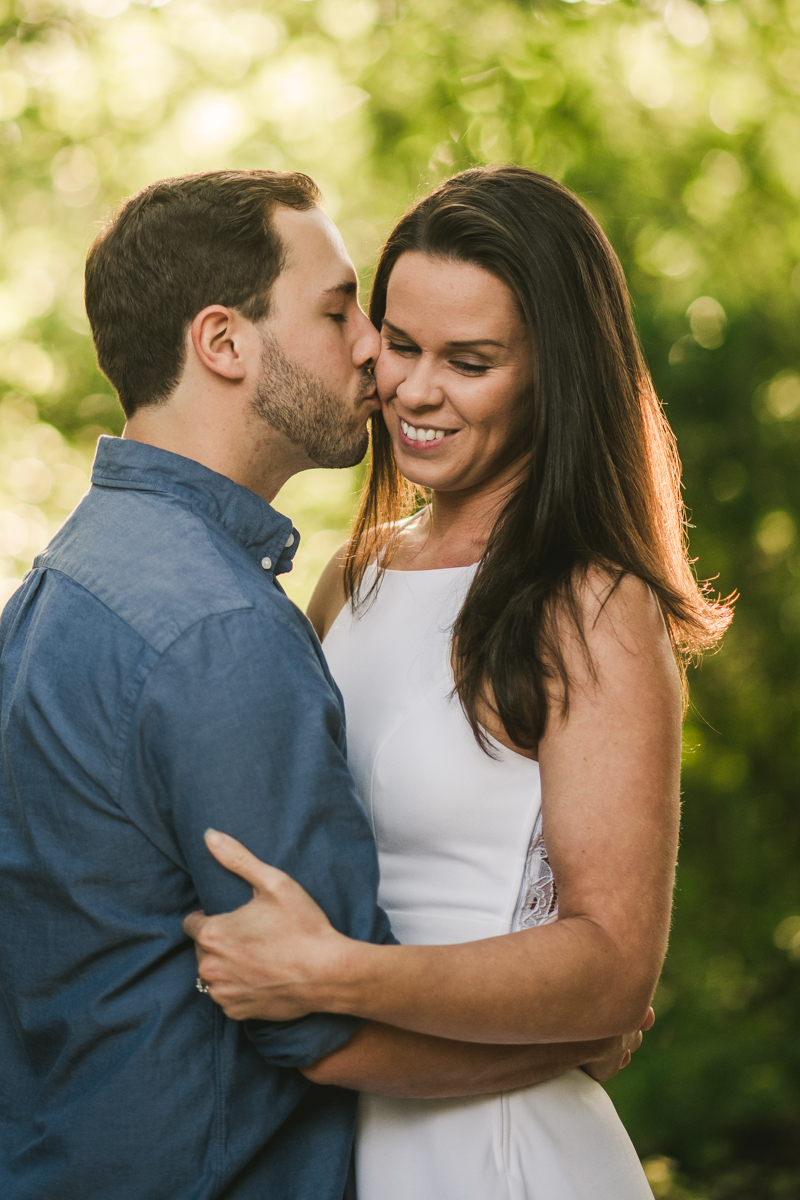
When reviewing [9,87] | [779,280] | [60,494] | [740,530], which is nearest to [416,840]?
[740,530]

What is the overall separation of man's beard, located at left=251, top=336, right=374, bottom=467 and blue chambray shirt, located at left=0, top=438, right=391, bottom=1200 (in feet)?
1.09

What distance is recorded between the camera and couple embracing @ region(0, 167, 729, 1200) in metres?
1.38

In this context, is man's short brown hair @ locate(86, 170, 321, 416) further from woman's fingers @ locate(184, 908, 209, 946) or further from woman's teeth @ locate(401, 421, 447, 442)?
woman's fingers @ locate(184, 908, 209, 946)

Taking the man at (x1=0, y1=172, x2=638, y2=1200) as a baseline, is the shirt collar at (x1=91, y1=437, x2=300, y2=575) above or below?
above

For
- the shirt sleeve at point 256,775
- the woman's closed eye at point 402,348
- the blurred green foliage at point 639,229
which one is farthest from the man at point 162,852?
the blurred green foliage at point 639,229

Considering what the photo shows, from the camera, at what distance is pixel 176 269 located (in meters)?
1.76

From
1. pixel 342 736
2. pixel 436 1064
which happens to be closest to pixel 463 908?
pixel 436 1064

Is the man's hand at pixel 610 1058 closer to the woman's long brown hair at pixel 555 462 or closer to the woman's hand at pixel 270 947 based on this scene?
the woman's long brown hair at pixel 555 462

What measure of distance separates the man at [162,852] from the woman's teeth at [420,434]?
1.39 ft

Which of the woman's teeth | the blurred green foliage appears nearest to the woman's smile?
the woman's teeth

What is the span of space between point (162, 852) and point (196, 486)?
0.55 metres

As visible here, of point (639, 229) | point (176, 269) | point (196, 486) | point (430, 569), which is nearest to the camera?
point (196, 486)

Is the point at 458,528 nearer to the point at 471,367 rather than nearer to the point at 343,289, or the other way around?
the point at 471,367

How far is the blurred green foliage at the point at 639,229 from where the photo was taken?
4.28 m
